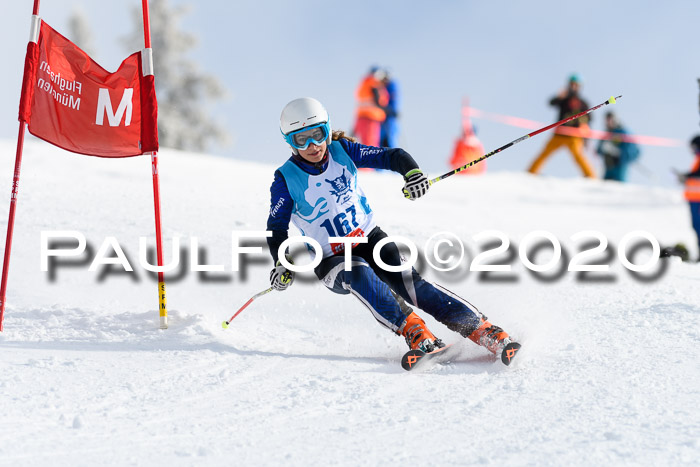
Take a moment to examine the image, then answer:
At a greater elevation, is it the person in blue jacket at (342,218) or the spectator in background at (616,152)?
the spectator in background at (616,152)

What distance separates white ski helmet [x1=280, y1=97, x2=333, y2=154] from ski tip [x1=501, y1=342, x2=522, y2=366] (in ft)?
5.07

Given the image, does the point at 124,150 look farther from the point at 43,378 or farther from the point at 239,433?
the point at 239,433

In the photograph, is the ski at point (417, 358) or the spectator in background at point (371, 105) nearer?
the ski at point (417, 358)

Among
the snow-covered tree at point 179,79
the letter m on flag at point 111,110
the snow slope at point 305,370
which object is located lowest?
the snow slope at point 305,370

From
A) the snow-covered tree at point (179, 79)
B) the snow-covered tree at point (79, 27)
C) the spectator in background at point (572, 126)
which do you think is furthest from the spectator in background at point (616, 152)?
the snow-covered tree at point (79, 27)

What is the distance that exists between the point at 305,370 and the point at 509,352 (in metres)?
1.03

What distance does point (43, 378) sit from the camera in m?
3.31

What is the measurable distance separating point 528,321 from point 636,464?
2161 millimetres

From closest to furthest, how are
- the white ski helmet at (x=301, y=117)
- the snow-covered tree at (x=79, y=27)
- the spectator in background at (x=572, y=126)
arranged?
the white ski helmet at (x=301, y=117) < the spectator in background at (x=572, y=126) < the snow-covered tree at (x=79, y=27)

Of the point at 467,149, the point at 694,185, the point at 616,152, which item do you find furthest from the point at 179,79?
the point at 694,185

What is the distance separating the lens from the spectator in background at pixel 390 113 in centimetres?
1302

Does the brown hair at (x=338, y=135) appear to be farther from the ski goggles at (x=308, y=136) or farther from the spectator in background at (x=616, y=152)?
the spectator in background at (x=616, y=152)

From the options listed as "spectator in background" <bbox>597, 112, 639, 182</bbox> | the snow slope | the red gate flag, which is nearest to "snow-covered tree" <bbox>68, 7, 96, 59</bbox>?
"spectator in background" <bbox>597, 112, 639, 182</bbox>

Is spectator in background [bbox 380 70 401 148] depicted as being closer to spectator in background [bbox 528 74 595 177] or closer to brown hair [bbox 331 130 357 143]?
spectator in background [bbox 528 74 595 177]
